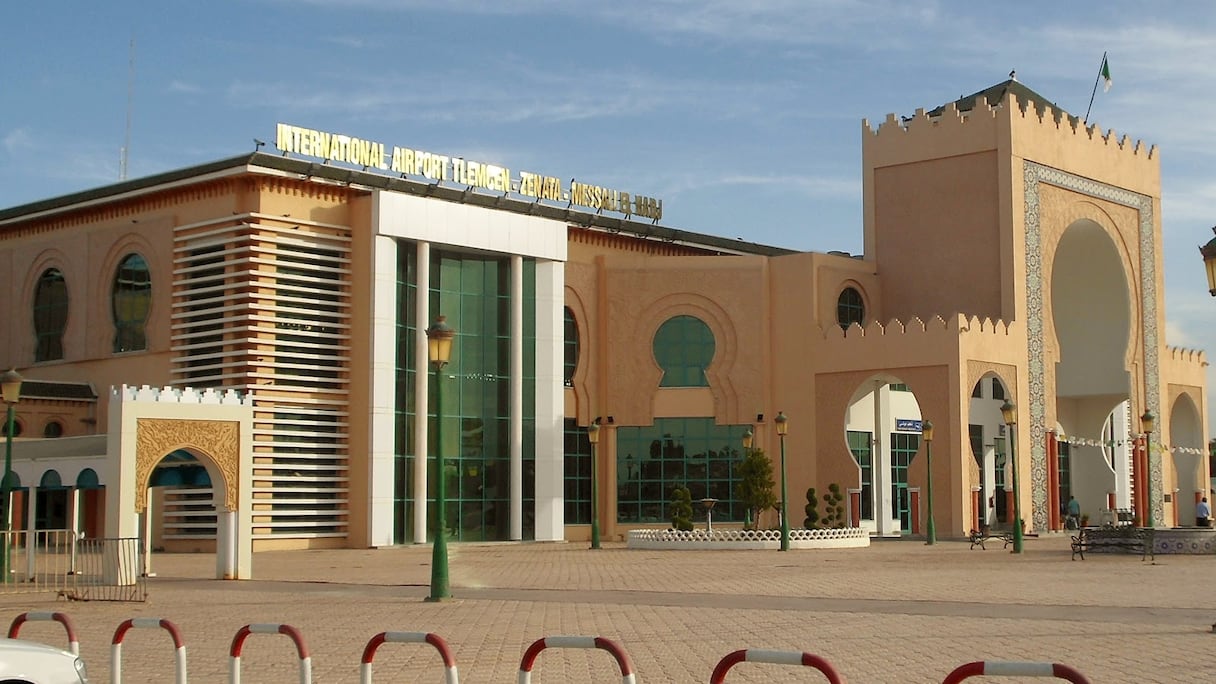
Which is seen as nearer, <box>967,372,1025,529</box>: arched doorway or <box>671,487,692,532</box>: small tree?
<box>671,487,692,532</box>: small tree

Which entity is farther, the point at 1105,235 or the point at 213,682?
the point at 1105,235

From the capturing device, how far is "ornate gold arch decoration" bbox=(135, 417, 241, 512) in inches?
989

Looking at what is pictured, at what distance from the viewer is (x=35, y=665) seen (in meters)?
8.61

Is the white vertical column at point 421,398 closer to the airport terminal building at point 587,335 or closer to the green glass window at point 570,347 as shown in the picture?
the airport terminal building at point 587,335

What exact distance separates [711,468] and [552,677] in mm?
36592

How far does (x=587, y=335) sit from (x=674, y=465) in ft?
17.2

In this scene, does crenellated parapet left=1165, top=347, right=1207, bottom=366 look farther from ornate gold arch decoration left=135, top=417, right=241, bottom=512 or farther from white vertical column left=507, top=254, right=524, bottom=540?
ornate gold arch decoration left=135, top=417, right=241, bottom=512

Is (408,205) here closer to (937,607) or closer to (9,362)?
(9,362)

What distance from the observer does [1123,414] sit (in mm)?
60938

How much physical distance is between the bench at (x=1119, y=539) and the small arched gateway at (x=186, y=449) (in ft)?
59.0

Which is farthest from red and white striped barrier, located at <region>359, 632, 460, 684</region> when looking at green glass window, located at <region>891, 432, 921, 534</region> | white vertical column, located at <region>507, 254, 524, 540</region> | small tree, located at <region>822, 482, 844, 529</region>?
green glass window, located at <region>891, 432, 921, 534</region>

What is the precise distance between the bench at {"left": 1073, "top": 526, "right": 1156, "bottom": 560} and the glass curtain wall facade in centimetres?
1800

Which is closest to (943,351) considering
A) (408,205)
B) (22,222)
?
(408,205)

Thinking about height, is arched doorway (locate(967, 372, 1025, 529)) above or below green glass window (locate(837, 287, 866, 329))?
below
